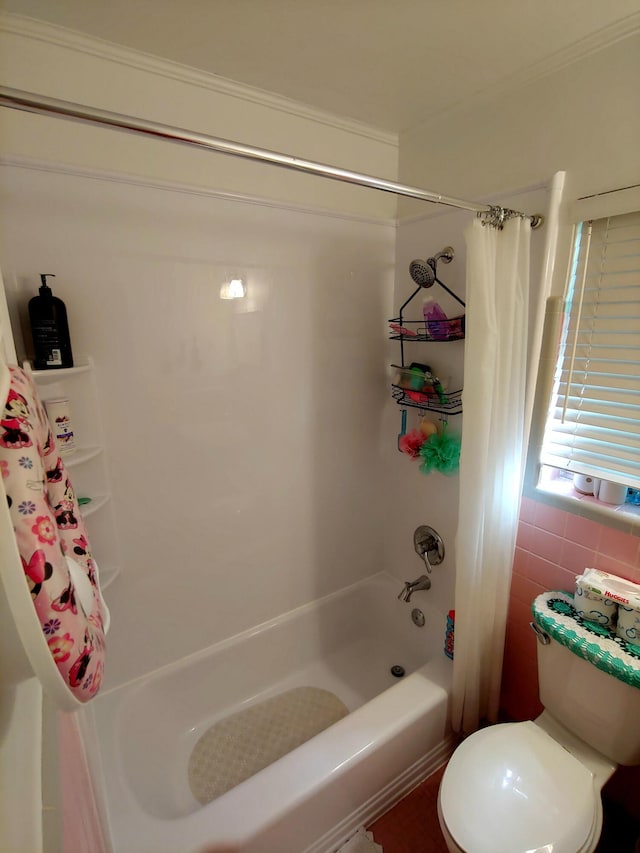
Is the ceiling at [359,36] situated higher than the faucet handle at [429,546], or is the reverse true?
the ceiling at [359,36]

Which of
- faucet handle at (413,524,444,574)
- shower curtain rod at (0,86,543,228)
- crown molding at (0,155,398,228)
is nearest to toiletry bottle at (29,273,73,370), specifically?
crown molding at (0,155,398,228)

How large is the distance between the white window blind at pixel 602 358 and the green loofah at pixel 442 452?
38 centimetres

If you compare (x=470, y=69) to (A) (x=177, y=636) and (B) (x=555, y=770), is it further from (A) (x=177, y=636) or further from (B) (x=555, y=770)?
(A) (x=177, y=636)

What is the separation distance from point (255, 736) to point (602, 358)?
1.89 metres

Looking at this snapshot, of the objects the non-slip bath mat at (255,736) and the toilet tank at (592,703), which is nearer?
the toilet tank at (592,703)

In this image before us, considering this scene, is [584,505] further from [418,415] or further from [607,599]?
[418,415]

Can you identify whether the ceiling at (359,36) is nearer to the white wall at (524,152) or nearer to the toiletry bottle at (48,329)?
the white wall at (524,152)

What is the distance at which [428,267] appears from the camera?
1506 mm

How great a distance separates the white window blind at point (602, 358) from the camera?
3.76 feet

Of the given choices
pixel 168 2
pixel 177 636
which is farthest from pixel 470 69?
pixel 177 636

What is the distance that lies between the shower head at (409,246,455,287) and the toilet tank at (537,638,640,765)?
4.31 ft

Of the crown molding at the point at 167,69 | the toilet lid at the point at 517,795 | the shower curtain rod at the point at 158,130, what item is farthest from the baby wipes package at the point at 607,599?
the crown molding at the point at 167,69

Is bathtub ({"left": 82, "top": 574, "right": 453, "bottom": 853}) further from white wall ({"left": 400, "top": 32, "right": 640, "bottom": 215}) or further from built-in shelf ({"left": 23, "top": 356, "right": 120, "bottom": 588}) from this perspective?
white wall ({"left": 400, "top": 32, "right": 640, "bottom": 215})

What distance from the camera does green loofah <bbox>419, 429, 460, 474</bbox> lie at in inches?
63.5
